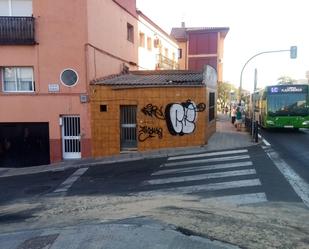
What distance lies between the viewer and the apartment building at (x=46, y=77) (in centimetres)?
1728

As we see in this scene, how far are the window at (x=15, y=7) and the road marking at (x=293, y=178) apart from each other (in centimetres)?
1184

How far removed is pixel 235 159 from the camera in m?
15.0

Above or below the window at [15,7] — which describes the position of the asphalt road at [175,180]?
below

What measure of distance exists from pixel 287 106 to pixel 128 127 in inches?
413

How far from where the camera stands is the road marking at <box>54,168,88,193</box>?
40.2 feet

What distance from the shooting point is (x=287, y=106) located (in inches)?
930

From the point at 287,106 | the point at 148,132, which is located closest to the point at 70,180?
the point at 148,132

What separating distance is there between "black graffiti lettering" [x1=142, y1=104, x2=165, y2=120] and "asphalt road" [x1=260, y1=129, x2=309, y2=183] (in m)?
5.26

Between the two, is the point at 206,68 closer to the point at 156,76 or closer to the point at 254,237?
the point at 156,76

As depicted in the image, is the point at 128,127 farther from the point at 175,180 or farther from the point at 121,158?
Answer: the point at 175,180

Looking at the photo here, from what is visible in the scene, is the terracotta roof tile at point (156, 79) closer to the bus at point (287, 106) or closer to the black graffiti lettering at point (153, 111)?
the black graffiti lettering at point (153, 111)

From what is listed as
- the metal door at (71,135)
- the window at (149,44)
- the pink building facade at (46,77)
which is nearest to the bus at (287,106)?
the window at (149,44)

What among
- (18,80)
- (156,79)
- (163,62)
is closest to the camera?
(18,80)

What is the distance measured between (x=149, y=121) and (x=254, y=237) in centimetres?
1249
